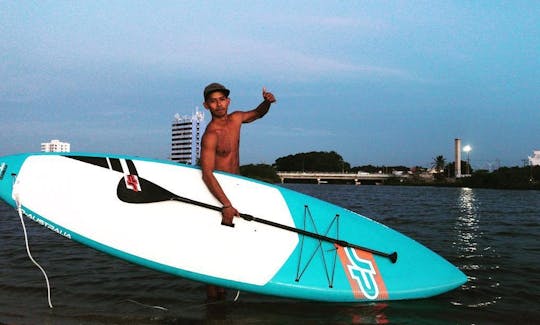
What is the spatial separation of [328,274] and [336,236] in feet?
1.41

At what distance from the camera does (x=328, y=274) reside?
4.87 m

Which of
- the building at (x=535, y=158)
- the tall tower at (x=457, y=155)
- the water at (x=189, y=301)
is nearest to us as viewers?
the water at (x=189, y=301)

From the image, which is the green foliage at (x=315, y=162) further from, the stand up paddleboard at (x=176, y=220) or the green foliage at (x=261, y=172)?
the stand up paddleboard at (x=176, y=220)

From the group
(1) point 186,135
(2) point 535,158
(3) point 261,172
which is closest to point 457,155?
(2) point 535,158

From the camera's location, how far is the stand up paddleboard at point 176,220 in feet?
15.0

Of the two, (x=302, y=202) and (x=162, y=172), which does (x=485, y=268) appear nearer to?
(x=302, y=202)

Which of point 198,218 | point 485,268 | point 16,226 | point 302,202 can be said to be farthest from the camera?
point 16,226

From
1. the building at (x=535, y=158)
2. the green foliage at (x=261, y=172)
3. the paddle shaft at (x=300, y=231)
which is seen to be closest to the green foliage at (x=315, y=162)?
the green foliage at (x=261, y=172)

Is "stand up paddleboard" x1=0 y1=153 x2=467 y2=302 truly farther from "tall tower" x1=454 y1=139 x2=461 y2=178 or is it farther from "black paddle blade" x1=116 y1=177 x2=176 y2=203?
"tall tower" x1=454 y1=139 x2=461 y2=178

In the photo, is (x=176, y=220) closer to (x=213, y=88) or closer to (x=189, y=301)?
(x=189, y=301)

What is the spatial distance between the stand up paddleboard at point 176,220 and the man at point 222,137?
185mm

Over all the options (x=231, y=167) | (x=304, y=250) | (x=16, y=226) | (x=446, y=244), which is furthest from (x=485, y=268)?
(x=16, y=226)

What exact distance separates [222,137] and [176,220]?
1.00 metres

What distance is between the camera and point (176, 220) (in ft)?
15.1
